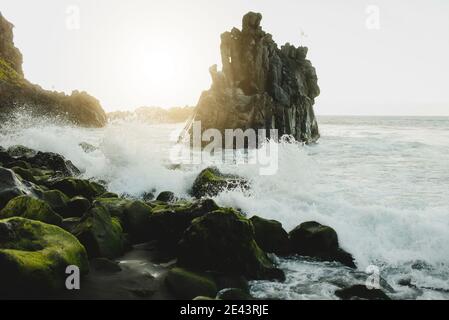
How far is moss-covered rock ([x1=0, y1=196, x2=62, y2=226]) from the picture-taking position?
7.97 m

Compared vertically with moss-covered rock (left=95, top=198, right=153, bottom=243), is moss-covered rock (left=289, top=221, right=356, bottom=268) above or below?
below

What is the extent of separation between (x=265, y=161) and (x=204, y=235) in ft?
36.7

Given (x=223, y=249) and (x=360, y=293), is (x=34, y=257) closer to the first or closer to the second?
(x=223, y=249)

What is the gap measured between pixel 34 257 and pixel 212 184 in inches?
336

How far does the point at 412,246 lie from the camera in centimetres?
991

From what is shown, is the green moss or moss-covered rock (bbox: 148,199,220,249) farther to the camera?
the green moss

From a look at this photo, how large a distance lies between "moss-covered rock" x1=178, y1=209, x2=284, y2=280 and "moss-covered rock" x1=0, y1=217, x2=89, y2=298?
195 centimetres

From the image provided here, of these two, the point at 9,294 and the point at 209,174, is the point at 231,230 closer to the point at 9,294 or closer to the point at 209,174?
the point at 9,294

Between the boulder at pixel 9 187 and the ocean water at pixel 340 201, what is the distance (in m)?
5.83

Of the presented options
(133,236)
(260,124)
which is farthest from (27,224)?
(260,124)

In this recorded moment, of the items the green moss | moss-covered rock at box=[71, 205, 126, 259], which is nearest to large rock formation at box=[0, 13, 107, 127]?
the green moss

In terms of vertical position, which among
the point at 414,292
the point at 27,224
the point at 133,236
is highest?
the point at 27,224

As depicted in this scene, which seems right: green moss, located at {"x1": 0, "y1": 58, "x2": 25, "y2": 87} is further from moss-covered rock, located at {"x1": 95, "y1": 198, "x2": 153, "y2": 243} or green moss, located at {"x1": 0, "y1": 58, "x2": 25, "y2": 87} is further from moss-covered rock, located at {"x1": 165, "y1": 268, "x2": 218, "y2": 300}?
moss-covered rock, located at {"x1": 165, "y1": 268, "x2": 218, "y2": 300}

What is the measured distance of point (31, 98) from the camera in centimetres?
7800
